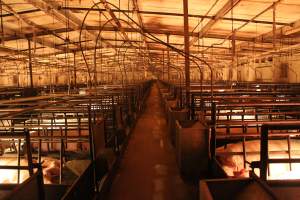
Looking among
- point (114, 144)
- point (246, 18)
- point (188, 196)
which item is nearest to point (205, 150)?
point (188, 196)

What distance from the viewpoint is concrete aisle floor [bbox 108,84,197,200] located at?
3.00 meters

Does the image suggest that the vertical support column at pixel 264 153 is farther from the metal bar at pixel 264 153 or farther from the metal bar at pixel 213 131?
the metal bar at pixel 213 131

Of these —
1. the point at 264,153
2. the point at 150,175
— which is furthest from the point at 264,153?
the point at 150,175

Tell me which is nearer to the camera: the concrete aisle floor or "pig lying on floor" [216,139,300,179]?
the concrete aisle floor

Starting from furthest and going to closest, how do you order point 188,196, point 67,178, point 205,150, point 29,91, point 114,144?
point 29,91
point 114,144
point 67,178
point 205,150
point 188,196

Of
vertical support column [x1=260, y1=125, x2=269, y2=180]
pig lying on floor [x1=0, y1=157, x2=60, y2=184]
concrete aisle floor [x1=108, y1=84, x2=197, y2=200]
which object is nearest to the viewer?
vertical support column [x1=260, y1=125, x2=269, y2=180]

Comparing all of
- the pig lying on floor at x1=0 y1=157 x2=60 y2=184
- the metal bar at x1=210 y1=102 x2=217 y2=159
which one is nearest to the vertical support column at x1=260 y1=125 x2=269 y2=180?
the metal bar at x1=210 y1=102 x2=217 y2=159

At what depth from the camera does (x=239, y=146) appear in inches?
160

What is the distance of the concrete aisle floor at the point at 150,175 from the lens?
3.00m

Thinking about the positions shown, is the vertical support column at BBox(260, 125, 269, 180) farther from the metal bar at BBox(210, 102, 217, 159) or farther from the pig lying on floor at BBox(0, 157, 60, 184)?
the pig lying on floor at BBox(0, 157, 60, 184)

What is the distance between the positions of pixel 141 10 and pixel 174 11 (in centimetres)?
87

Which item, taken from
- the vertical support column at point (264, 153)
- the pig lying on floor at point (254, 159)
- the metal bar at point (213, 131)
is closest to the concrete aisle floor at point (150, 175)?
the metal bar at point (213, 131)

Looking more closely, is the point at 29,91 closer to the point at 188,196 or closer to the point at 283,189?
the point at 188,196

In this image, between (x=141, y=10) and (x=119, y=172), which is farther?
(x=141, y=10)
